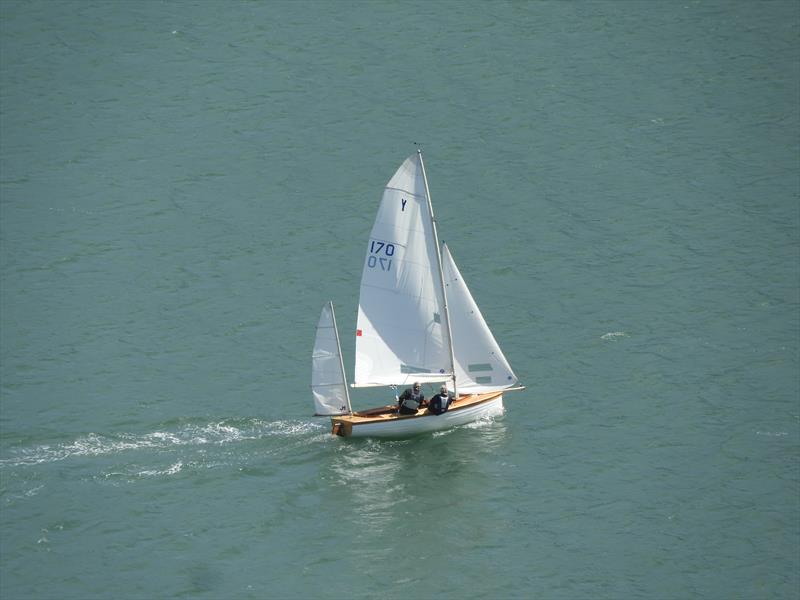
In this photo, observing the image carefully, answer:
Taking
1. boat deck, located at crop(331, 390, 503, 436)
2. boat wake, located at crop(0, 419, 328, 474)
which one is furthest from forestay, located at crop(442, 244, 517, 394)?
boat wake, located at crop(0, 419, 328, 474)

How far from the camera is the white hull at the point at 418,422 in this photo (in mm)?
64000

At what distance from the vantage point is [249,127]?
91500 millimetres

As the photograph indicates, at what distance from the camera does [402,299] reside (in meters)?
66.1

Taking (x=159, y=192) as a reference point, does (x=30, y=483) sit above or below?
below

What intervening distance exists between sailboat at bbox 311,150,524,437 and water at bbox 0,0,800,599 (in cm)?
132

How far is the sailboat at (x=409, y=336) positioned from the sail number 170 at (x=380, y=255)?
0.05m

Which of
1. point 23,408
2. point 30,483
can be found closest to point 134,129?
point 23,408

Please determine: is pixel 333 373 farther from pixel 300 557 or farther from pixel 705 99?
pixel 705 99

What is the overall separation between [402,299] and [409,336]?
1801 mm

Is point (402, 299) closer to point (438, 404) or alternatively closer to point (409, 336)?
point (409, 336)

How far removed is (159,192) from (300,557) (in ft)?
118

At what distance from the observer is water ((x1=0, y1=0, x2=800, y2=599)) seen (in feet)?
187

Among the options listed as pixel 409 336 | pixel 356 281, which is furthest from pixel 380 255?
pixel 356 281

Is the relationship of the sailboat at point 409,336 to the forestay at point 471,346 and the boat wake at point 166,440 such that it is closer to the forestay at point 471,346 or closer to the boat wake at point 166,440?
the forestay at point 471,346
